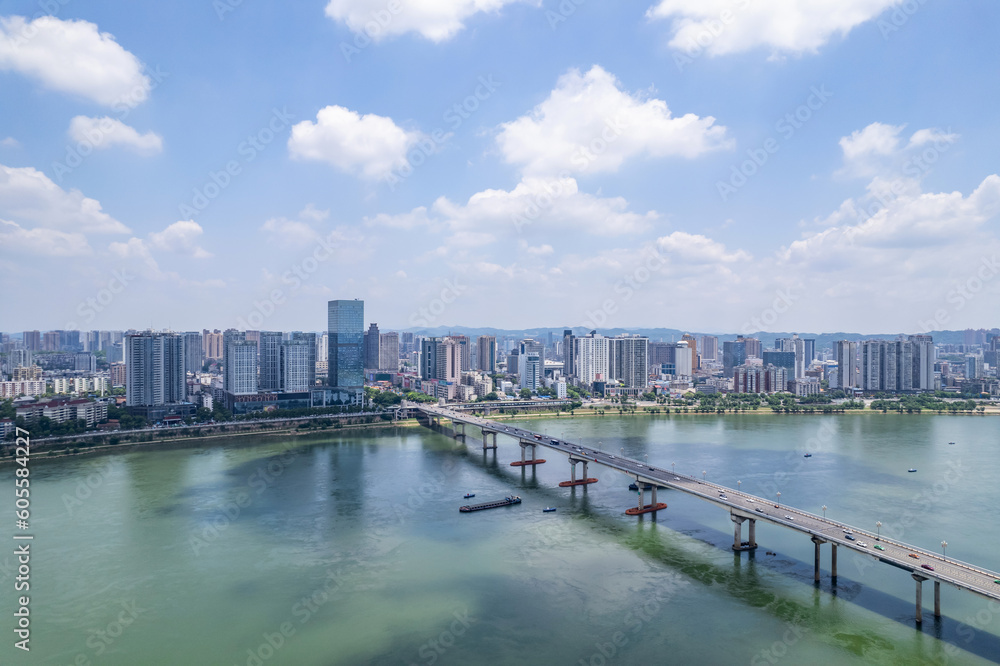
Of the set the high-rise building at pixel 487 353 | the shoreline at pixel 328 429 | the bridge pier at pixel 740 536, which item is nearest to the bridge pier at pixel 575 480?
the bridge pier at pixel 740 536

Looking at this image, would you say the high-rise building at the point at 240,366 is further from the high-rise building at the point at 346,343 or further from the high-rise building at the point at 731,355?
the high-rise building at the point at 731,355

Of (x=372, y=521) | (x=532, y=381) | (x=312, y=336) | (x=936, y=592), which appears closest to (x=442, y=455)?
(x=372, y=521)

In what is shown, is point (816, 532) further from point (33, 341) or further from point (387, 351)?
point (33, 341)

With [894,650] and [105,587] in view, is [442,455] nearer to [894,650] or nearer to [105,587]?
[105,587]

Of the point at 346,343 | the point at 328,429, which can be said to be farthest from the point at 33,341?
the point at 328,429

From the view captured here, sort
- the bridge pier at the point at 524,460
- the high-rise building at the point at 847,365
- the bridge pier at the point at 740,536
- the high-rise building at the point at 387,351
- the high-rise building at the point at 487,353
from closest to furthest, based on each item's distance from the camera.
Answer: the bridge pier at the point at 740,536
the bridge pier at the point at 524,460
the high-rise building at the point at 847,365
the high-rise building at the point at 487,353
the high-rise building at the point at 387,351

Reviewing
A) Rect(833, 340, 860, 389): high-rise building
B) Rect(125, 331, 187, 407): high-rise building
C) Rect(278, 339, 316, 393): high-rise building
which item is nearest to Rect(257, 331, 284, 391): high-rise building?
Rect(278, 339, 316, 393): high-rise building
